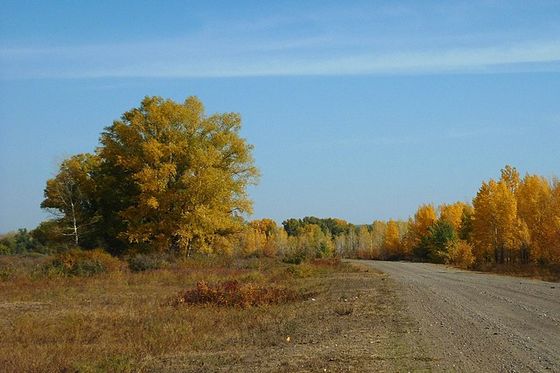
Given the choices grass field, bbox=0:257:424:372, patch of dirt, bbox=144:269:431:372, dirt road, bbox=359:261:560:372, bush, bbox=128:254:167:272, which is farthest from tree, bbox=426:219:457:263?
patch of dirt, bbox=144:269:431:372

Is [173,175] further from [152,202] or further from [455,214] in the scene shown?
[455,214]

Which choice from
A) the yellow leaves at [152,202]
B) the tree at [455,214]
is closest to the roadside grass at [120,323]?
the yellow leaves at [152,202]

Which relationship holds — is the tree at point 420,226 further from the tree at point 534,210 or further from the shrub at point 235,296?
the shrub at point 235,296

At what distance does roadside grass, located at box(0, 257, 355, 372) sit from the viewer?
37.3 ft

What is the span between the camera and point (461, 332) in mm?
13086

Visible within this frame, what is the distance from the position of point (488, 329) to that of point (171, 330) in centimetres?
754

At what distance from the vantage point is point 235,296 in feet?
69.4

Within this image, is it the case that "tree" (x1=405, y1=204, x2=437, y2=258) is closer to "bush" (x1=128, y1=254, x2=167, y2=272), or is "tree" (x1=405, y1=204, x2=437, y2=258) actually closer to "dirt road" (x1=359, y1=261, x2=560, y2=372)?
"bush" (x1=128, y1=254, x2=167, y2=272)

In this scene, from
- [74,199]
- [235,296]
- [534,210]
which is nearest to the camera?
[235,296]

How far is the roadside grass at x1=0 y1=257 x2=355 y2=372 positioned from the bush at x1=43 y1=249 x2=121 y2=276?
3.81 m

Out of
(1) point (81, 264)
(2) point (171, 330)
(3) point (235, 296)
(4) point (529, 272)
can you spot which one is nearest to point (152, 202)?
(1) point (81, 264)

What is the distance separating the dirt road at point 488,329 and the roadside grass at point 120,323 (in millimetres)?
3449

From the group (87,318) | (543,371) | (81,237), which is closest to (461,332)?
(543,371)

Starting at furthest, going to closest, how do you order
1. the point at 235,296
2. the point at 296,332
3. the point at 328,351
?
the point at 235,296, the point at 296,332, the point at 328,351
